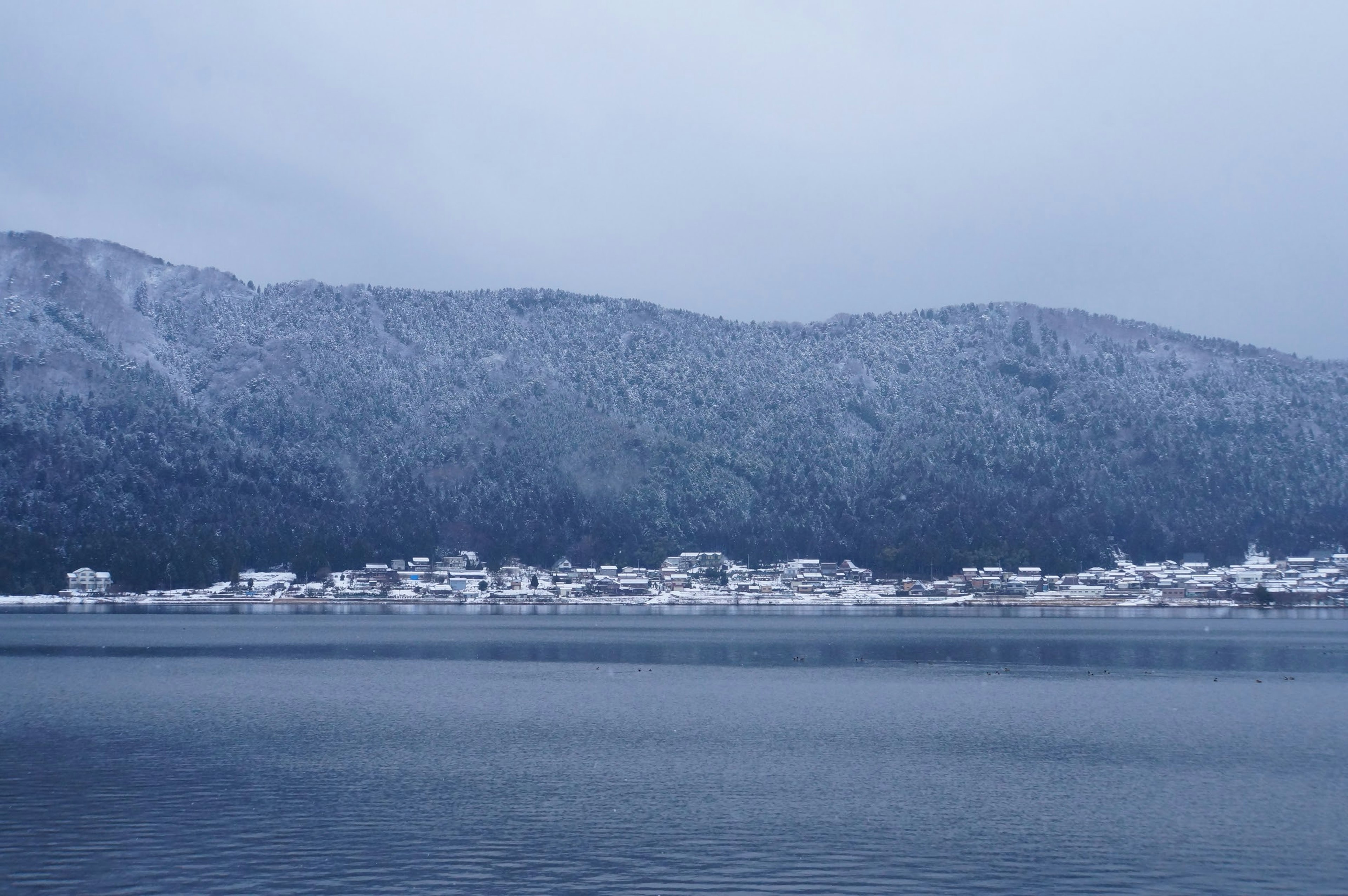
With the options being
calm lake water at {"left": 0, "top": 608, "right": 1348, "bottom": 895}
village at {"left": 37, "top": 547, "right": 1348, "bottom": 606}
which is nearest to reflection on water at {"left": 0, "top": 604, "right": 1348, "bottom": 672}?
calm lake water at {"left": 0, "top": 608, "right": 1348, "bottom": 895}

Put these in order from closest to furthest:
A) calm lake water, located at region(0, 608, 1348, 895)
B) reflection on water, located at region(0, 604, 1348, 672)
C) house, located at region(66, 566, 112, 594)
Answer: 1. calm lake water, located at region(0, 608, 1348, 895)
2. reflection on water, located at region(0, 604, 1348, 672)
3. house, located at region(66, 566, 112, 594)

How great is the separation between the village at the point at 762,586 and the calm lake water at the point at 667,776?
64.2 m

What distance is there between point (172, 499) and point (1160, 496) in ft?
462

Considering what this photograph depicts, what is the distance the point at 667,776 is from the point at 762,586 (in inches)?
4374

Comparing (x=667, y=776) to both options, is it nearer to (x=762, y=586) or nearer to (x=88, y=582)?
(x=88, y=582)

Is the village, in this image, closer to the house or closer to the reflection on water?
the house

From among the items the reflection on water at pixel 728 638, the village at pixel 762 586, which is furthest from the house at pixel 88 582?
the reflection on water at pixel 728 638

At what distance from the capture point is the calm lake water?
1953cm

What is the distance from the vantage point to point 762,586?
138 meters

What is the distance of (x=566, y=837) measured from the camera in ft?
71.0

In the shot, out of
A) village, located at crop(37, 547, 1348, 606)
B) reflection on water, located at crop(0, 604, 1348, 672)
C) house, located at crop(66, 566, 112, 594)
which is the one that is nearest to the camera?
reflection on water, located at crop(0, 604, 1348, 672)

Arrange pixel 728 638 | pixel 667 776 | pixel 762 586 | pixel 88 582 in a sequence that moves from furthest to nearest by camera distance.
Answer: pixel 762 586, pixel 88 582, pixel 728 638, pixel 667 776

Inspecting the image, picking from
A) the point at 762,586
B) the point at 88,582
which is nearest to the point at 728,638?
the point at 762,586

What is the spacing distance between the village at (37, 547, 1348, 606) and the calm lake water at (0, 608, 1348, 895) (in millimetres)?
64205
